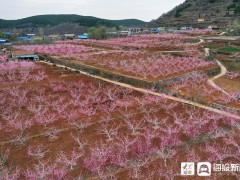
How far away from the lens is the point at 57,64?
65.3 metres

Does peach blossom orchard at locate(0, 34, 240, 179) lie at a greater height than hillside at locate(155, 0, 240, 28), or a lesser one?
lesser

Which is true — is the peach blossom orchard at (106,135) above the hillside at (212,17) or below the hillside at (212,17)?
below

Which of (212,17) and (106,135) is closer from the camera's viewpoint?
(106,135)

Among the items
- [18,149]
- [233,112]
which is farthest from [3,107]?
[233,112]

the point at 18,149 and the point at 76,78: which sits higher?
the point at 76,78

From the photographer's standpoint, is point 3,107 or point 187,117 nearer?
point 187,117

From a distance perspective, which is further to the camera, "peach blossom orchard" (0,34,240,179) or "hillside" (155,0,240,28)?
"hillside" (155,0,240,28)

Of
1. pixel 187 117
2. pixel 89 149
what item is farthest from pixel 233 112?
pixel 89 149

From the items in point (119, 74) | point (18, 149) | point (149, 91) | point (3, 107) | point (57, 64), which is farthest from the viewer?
point (57, 64)

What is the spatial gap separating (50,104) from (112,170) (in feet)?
56.8

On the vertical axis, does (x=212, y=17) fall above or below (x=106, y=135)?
above

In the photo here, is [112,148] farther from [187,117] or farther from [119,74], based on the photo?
[119,74]

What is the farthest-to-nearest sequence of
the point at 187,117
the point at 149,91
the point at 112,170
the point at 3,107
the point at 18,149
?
the point at 149,91, the point at 3,107, the point at 187,117, the point at 18,149, the point at 112,170

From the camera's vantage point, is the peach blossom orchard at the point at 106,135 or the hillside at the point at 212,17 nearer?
the peach blossom orchard at the point at 106,135
